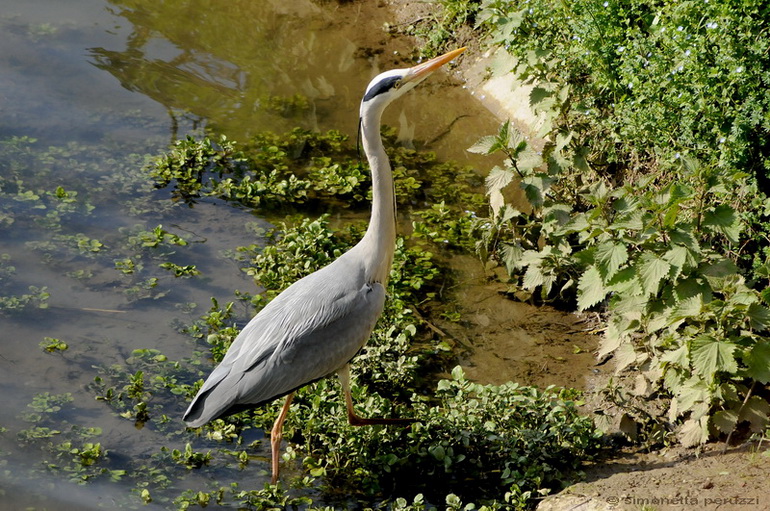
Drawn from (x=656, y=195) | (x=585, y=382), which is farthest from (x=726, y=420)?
(x=656, y=195)

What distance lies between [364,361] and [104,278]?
233 centimetres

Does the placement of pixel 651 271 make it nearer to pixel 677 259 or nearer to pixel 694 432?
pixel 677 259

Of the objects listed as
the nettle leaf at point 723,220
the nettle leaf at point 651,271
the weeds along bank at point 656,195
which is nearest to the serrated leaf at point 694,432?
the weeds along bank at point 656,195

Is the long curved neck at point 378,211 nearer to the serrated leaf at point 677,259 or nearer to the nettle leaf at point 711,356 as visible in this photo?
the serrated leaf at point 677,259

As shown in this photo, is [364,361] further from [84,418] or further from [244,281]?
[84,418]

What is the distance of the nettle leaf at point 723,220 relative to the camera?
478 cm

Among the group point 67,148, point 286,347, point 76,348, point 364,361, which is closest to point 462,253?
point 364,361

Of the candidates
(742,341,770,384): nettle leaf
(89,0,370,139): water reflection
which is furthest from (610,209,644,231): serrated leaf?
(89,0,370,139): water reflection

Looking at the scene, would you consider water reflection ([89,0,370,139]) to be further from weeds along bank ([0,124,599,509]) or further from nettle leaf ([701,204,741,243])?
nettle leaf ([701,204,741,243])

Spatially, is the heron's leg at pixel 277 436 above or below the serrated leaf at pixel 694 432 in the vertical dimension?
below

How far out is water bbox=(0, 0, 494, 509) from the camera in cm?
543

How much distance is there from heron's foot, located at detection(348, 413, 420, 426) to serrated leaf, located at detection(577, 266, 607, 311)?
131 centimetres

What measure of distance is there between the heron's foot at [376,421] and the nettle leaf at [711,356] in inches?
67.1

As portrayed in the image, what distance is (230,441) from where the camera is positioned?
5234mm
